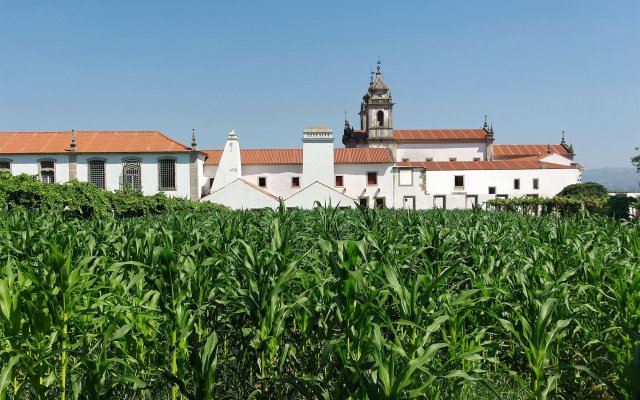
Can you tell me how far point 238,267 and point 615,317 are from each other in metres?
3.74

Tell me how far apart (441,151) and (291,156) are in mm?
32307

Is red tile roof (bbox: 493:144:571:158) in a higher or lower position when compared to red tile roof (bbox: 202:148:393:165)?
higher

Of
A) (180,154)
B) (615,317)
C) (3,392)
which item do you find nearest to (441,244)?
(615,317)

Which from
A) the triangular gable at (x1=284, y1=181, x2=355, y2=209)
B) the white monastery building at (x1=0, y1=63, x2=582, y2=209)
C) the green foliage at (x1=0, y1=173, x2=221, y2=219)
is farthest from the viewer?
the white monastery building at (x1=0, y1=63, x2=582, y2=209)

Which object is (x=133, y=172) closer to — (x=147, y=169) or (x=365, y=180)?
(x=147, y=169)

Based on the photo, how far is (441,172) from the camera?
6000 centimetres

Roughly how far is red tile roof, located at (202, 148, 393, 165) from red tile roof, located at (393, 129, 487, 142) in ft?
77.6

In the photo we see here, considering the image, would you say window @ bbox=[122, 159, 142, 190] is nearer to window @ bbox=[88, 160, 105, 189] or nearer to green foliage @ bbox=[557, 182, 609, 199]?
window @ bbox=[88, 160, 105, 189]

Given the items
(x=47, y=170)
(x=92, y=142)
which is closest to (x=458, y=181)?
(x=92, y=142)

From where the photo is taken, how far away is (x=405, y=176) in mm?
54562

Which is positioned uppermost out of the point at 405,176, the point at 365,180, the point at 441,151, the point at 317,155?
the point at 441,151

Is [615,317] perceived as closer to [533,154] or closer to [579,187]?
[579,187]

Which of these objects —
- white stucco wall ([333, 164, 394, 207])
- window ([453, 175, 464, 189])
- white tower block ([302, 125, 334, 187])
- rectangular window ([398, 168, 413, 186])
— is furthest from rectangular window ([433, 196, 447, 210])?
white tower block ([302, 125, 334, 187])

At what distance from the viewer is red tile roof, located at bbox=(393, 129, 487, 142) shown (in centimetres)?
7788
